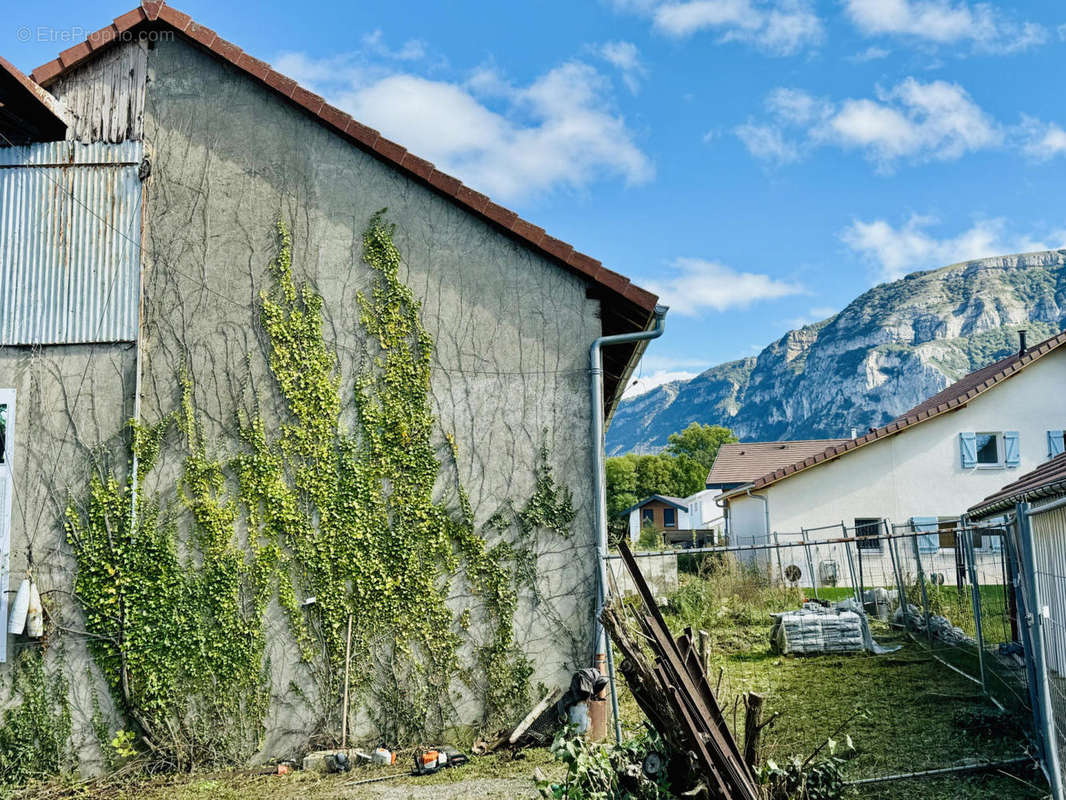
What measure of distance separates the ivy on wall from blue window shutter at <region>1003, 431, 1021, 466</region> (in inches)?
927

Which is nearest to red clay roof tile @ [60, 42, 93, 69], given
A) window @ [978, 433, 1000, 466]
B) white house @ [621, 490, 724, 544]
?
window @ [978, 433, 1000, 466]

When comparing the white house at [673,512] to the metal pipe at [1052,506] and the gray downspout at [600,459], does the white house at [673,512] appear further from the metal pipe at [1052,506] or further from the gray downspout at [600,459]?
the metal pipe at [1052,506]

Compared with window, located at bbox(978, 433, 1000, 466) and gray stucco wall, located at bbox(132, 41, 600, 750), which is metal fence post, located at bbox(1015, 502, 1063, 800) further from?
window, located at bbox(978, 433, 1000, 466)

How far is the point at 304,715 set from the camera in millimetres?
8000

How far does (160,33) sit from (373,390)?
449cm

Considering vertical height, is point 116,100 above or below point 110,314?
above

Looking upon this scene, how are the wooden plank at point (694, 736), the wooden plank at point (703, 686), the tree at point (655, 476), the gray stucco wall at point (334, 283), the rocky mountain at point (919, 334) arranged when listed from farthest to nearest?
the rocky mountain at point (919, 334)
the tree at point (655, 476)
the gray stucco wall at point (334, 283)
the wooden plank at point (703, 686)
the wooden plank at point (694, 736)

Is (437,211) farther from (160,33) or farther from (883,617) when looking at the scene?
(883,617)

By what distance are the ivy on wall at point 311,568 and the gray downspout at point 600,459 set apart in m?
0.32

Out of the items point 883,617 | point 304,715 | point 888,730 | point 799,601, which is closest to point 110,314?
point 304,715

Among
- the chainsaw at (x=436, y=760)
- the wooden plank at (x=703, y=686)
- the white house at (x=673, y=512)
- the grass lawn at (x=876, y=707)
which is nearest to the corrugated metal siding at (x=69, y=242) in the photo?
the chainsaw at (x=436, y=760)

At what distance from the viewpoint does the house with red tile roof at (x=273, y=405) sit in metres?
8.04

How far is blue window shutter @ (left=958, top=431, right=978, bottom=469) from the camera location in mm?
26422

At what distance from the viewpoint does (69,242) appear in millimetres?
8594
